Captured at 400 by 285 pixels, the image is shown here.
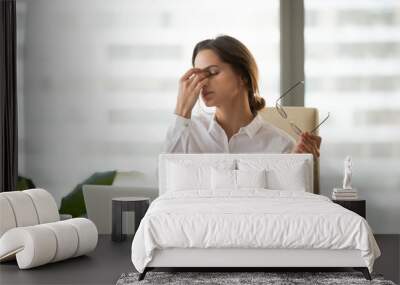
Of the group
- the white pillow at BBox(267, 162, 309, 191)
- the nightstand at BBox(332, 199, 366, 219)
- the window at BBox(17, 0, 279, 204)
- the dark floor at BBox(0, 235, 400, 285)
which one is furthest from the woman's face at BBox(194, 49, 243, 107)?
the dark floor at BBox(0, 235, 400, 285)

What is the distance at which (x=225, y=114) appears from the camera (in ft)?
21.8

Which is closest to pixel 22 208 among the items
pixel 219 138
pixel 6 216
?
pixel 6 216

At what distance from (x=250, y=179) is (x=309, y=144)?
3.74 ft

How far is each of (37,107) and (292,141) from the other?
2.67 meters

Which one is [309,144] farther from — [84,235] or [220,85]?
[84,235]

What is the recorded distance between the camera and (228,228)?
4.54m

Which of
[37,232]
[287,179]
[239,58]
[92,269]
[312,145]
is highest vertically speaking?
[239,58]

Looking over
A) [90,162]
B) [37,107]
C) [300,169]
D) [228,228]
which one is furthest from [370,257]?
[37,107]

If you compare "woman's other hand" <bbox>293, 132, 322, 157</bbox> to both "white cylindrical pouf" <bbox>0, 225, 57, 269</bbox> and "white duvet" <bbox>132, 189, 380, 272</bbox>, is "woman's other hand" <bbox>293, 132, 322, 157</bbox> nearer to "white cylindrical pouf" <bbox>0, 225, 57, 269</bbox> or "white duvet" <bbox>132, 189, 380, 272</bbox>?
"white duvet" <bbox>132, 189, 380, 272</bbox>

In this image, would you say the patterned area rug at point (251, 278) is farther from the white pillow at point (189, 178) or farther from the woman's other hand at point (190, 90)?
the woman's other hand at point (190, 90)

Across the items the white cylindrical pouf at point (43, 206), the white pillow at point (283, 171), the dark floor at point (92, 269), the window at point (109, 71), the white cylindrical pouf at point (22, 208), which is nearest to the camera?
the dark floor at point (92, 269)

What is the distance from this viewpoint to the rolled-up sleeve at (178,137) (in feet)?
21.9

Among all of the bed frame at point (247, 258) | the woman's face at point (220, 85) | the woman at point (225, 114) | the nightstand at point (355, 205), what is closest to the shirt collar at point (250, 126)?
the woman at point (225, 114)

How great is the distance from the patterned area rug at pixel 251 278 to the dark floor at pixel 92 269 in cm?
18
